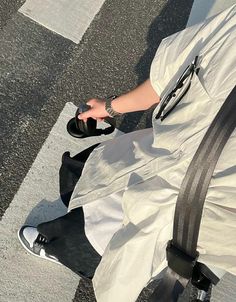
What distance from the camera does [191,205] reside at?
1.52 meters

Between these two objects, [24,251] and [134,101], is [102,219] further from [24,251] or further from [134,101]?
[24,251]

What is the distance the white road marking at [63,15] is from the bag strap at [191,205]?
2.41 metres

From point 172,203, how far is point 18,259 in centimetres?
133

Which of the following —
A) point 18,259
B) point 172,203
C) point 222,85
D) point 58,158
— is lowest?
point 18,259

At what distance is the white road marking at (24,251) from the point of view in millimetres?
2619

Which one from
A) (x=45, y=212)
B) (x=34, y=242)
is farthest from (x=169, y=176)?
(x=45, y=212)

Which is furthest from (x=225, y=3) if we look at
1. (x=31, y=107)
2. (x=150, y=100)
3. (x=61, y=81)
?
(x=150, y=100)

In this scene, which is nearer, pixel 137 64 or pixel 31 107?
pixel 31 107

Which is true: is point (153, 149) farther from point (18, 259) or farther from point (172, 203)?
point (18, 259)

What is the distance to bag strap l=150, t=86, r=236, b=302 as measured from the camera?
143 cm

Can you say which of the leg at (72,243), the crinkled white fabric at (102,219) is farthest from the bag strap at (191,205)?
the leg at (72,243)

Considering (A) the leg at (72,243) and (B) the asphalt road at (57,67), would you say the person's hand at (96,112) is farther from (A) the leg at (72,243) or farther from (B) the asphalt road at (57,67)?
(B) the asphalt road at (57,67)

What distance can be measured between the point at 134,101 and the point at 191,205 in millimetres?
663

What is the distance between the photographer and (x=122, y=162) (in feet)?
6.22
